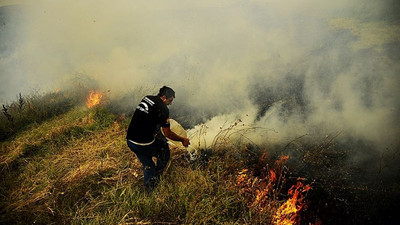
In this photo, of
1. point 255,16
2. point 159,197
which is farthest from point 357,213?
point 255,16

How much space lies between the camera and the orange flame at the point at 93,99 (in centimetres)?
692

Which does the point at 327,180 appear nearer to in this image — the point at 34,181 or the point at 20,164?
the point at 34,181

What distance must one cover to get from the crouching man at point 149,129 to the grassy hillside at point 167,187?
26cm

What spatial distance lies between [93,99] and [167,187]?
540 centimetres

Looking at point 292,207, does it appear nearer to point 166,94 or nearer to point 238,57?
point 166,94

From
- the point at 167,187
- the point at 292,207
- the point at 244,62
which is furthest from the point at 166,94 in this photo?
the point at 244,62

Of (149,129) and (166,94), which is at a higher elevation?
(166,94)

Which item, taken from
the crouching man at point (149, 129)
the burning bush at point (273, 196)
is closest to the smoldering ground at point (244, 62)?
the burning bush at point (273, 196)

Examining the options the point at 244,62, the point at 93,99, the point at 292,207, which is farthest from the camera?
the point at 244,62

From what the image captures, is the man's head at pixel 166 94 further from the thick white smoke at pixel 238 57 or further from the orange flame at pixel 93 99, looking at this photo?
the orange flame at pixel 93 99

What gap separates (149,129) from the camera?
10.3 ft

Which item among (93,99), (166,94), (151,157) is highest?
(166,94)

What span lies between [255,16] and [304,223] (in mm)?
10683

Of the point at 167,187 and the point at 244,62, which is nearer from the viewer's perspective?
the point at 167,187
